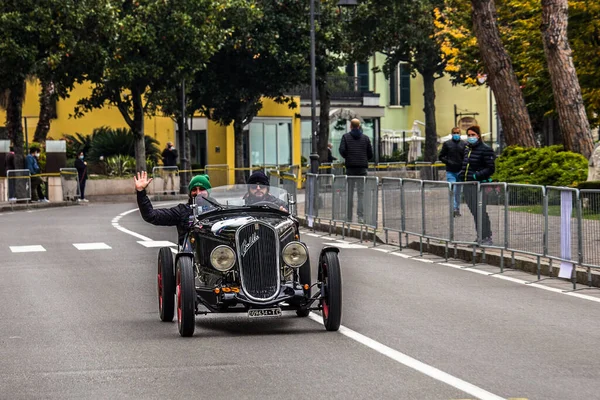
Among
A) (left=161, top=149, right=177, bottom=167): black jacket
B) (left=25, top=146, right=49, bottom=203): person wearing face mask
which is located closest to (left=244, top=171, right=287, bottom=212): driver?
(left=25, top=146, right=49, bottom=203): person wearing face mask

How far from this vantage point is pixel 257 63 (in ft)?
179

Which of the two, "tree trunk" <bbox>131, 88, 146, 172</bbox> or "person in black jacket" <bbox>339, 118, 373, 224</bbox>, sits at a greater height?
"tree trunk" <bbox>131, 88, 146, 172</bbox>

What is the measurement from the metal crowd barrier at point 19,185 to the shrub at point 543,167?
53.9 ft

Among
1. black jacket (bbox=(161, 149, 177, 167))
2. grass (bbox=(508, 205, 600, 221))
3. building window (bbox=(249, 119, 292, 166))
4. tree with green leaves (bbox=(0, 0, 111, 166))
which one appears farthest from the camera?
building window (bbox=(249, 119, 292, 166))

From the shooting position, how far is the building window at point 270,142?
63594mm

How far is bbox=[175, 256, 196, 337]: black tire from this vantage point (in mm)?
10750

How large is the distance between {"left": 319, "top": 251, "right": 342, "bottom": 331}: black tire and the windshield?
817 mm

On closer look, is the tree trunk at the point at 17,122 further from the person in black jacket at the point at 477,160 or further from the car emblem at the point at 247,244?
the car emblem at the point at 247,244

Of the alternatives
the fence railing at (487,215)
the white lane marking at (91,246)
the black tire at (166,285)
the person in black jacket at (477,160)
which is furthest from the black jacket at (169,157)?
the black tire at (166,285)

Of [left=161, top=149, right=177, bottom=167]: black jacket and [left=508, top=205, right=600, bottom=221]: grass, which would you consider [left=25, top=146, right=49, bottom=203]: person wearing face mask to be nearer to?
[left=161, top=149, right=177, bottom=167]: black jacket

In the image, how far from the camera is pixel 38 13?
42.3 meters

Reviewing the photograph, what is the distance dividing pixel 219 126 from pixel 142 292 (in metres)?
50.5

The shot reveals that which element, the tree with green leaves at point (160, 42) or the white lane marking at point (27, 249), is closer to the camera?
the white lane marking at point (27, 249)

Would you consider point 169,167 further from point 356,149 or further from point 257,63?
point 356,149
